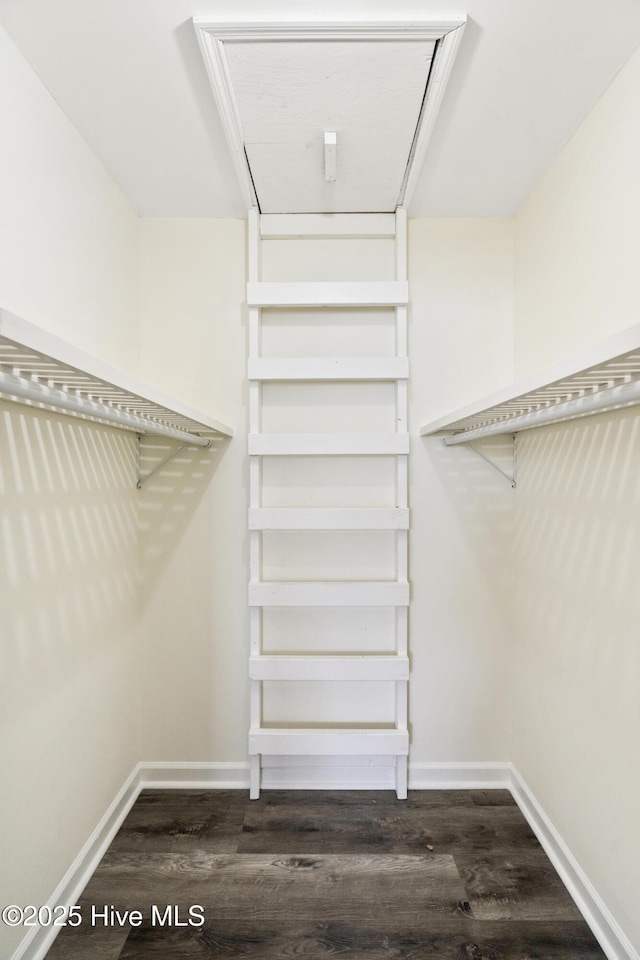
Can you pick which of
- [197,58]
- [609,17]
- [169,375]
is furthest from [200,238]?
[609,17]

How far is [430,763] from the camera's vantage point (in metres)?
1.98

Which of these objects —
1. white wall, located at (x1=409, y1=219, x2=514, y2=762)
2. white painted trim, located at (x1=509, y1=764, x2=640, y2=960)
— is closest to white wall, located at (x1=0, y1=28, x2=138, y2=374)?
white wall, located at (x1=409, y1=219, x2=514, y2=762)

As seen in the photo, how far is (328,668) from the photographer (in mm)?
1889

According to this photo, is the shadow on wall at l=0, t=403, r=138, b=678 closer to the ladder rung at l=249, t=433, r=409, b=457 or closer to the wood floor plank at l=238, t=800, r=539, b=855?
the ladder rung at l=249, t=433, r=409, b=457

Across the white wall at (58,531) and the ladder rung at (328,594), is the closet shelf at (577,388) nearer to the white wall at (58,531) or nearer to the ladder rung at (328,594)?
the ladder rung at (328,594)

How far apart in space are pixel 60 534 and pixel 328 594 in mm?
984

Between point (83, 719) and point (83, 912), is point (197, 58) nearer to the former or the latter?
point (83, 719)

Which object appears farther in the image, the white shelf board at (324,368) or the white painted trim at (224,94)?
the white shelf board at (324,368)

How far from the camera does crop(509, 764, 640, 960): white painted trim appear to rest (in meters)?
1.27

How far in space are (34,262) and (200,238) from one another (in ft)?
2.80

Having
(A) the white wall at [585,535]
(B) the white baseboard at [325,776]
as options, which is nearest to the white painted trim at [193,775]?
(B) the white baseboard at [325,776]

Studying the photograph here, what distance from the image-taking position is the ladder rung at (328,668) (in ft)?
6.19

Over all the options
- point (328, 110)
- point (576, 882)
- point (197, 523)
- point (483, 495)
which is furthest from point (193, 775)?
point (328, 110)

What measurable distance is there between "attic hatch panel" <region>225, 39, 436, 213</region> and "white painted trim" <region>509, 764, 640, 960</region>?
231cm
